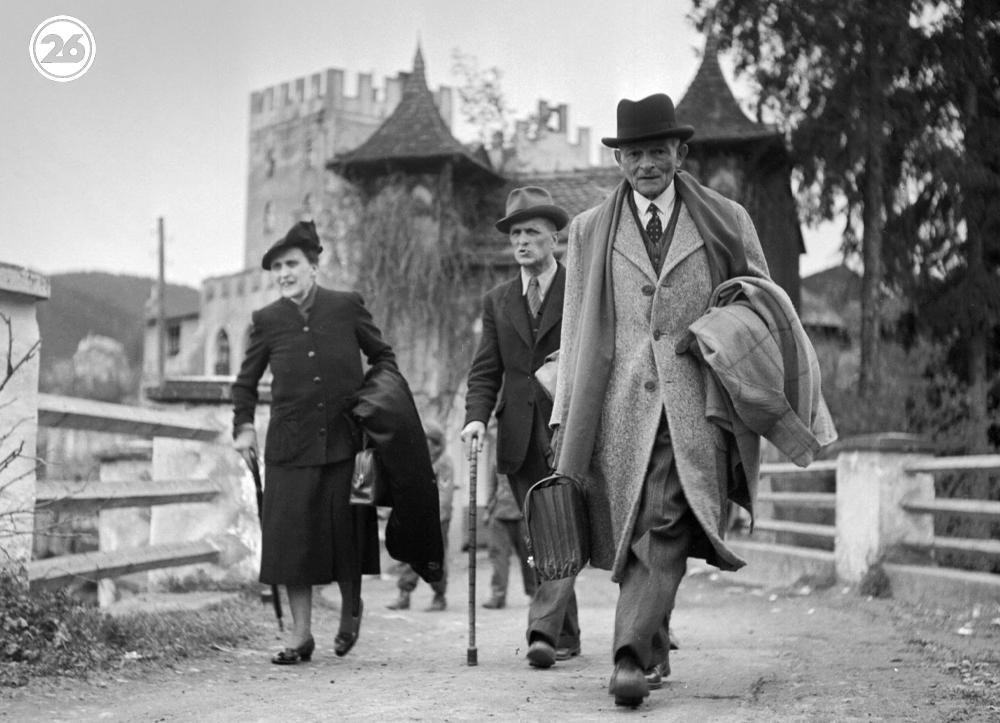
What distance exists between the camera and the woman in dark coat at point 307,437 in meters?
6.69

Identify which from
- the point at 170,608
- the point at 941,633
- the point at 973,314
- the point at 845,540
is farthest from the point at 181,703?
the point at 973,314

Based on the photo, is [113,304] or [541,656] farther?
[113,304]

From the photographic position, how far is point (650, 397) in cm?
525

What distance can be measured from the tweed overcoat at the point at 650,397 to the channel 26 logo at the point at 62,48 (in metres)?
3.28

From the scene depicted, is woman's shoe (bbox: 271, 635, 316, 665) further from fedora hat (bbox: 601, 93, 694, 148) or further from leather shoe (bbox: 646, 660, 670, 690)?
fedora hat (bbox: 601, 93, 694, 148)

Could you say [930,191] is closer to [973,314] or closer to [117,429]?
[973,314]

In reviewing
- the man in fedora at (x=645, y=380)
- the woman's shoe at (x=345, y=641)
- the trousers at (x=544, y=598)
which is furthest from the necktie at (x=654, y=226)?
the woman's shoe at (x=345, y=641)

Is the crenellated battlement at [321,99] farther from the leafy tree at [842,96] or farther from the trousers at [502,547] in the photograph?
the trousers at [502,547]

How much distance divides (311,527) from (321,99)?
285 feet

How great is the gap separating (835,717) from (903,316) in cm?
2045

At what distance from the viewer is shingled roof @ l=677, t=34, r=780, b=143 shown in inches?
1059

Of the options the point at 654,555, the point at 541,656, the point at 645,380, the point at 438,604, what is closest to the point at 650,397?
the point at 645,380

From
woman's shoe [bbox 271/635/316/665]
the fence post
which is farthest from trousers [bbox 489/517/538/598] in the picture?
woman's shoe [bbox 271/635/316/665]

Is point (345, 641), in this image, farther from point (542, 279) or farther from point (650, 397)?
point (650, 397)
